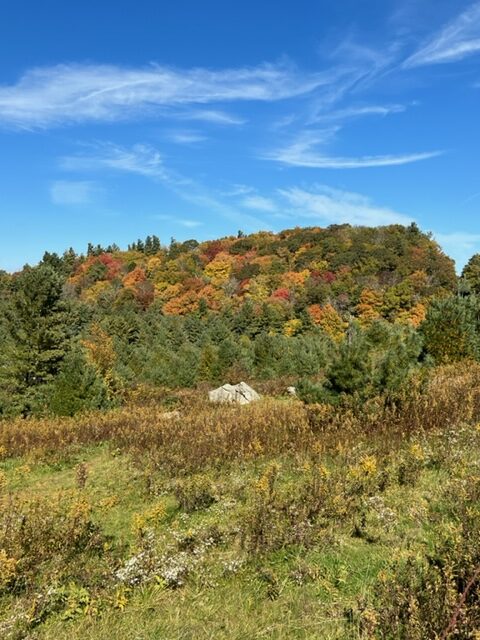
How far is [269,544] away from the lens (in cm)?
462

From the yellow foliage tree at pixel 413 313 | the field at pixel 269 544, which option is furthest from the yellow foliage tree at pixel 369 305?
the field at pixel 269 544

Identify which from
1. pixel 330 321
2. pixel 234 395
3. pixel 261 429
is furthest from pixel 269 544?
pixel 330 321

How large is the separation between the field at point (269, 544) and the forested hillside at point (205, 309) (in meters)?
4.34

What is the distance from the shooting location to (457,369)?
16094 mm

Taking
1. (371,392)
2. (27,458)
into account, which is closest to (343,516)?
(371,392)

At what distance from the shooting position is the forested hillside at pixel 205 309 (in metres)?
25.0

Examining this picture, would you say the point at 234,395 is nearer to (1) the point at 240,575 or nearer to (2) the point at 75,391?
(2) the point at 75,391

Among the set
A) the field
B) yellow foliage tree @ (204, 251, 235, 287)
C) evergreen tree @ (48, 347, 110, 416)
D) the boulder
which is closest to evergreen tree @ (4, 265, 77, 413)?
evergreen tree @ (48, 347, 110, 416)

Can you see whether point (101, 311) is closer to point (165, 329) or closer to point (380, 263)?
point (165, 329)

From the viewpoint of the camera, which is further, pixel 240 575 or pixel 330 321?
pixel 330 321

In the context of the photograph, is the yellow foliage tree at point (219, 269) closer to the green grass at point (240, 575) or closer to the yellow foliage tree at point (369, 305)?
the yellow foliage tree at point (369, 305)

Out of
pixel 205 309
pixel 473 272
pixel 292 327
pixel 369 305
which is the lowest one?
pixel 292 327

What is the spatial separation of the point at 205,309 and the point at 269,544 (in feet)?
225

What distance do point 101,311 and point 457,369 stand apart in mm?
59000
